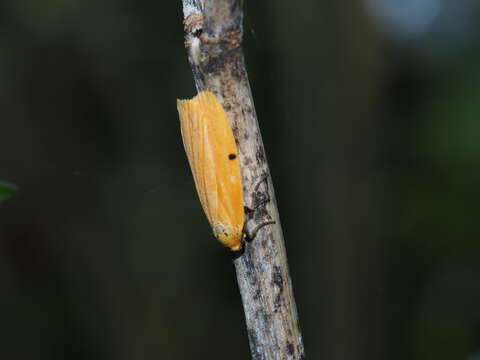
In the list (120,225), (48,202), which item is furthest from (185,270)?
(48,202)

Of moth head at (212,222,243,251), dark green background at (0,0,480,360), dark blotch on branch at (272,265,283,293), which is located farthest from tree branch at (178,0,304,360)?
dark green background at (0,0,480,360)

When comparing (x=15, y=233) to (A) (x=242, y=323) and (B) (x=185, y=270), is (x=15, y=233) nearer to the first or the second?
(B) (x=185, y=270)

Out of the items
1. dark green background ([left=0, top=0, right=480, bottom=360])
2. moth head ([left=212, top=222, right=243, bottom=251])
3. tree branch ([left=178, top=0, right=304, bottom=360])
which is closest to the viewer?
tree branch ([left=178, top=0, right=304, bottom=360])

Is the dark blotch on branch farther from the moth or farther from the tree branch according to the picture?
the moth

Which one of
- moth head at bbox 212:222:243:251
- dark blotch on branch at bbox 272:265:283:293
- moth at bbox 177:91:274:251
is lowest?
dark blotch on branch at bbox 272:265:283:293

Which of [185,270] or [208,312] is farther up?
[185,270]

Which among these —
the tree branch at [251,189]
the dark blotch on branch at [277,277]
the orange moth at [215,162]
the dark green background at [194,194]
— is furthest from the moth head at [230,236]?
the dark green background at [194,194]

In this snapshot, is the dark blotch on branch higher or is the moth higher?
the moth
